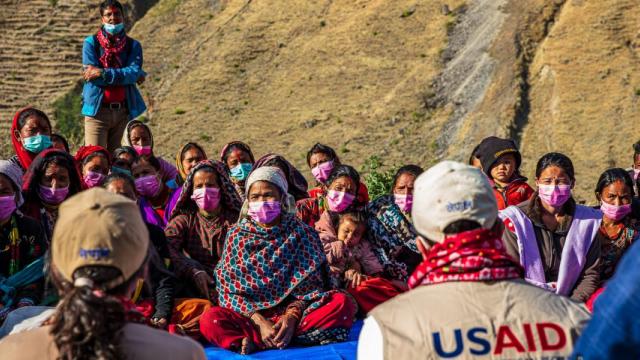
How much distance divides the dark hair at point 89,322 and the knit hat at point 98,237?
0.11 ft

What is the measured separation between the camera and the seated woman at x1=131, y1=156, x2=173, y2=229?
671cm

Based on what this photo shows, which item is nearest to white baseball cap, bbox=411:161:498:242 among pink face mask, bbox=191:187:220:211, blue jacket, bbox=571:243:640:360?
blue jacket, bbox=571:243:640:360

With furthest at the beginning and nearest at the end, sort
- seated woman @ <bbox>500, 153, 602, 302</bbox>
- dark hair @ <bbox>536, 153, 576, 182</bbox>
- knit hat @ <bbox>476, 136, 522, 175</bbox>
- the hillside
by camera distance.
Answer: the hillside
knit hat @ <bbox>476, 136, 522, 175</bbox>
dark hair @ <bbox>536, 153, 576, 182</bbox>
seated woman @ <bbox>500, 153, 602, 302</bbox>

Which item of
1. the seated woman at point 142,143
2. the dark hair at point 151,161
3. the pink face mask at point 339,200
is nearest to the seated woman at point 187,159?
the seated woman at point 142,143

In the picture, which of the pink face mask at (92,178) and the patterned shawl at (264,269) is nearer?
the patterned shawl at (264,269)

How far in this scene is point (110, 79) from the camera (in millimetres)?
8484

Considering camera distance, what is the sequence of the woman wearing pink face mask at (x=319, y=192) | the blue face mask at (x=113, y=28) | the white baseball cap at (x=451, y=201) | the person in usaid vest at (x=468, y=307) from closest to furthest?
1. the person in usaid vest at (x=468, y=307)
2. the white baseball cap at (x=451, y=201)
3. the woman wearing pink face mask at (x=319, y=192)
4. the blue face mask at (x=113, y=28)

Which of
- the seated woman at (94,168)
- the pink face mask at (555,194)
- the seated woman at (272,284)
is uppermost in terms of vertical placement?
the seated woman at (94,168)

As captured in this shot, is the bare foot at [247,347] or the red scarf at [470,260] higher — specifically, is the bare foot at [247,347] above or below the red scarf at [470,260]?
below

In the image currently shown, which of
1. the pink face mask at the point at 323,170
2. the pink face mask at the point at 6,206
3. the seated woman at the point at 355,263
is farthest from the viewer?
the pink face mask at the point at 323,170

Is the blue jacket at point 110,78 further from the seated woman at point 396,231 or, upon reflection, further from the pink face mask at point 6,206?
the pink face mask at point 6,206

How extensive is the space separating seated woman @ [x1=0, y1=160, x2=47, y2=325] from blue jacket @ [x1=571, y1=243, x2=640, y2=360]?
12.4 ft

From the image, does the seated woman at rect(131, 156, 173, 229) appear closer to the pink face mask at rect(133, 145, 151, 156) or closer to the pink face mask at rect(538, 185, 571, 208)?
the pink face mask at rect(133, 145, 151, 156)

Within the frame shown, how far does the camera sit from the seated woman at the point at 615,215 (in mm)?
6277
